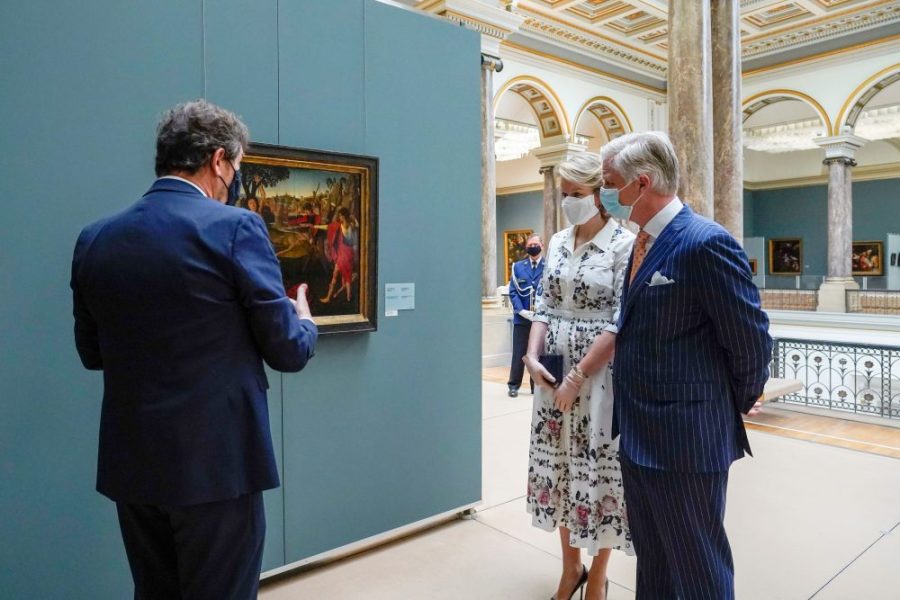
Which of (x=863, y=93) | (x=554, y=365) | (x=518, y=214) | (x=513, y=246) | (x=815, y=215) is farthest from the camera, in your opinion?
(x=815, y=215)

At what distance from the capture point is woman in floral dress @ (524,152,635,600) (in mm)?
2658

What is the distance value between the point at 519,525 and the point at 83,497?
2.31 m

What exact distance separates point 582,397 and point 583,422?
0.11 m

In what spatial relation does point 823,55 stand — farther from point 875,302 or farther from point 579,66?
point 875,302

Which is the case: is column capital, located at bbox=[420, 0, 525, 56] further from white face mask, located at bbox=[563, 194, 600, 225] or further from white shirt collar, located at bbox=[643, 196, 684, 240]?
white shirt collar, located at bbox=[643, 196, 684, 240]

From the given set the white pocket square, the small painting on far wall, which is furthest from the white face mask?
the small painting on far wall

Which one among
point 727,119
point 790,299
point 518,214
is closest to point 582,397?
point 727,119

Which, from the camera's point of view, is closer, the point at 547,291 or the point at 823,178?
the point at 547,291

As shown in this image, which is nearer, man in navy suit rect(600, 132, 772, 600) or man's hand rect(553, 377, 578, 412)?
man in navy suit rect(600, 132, 772, 600)

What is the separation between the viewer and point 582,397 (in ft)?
8.88

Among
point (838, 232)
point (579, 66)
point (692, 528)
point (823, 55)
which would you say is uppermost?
point (823, 55)

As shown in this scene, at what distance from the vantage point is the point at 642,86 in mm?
17453

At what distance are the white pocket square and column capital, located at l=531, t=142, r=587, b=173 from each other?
14030 mm

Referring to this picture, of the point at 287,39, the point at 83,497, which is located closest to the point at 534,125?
the point at 287,39
